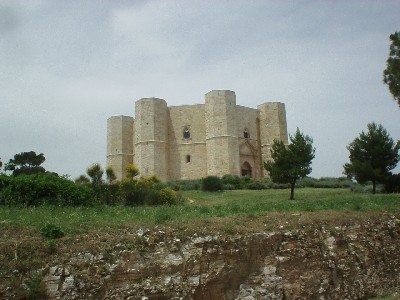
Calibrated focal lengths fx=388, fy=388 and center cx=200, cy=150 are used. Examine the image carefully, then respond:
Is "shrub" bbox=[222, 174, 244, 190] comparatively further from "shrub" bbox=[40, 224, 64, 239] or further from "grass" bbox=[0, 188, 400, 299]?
"shrub" bbox=[40, 224, 64, 239]

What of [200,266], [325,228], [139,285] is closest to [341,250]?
[325,228]

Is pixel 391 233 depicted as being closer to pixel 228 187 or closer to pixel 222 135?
pixel 228 187

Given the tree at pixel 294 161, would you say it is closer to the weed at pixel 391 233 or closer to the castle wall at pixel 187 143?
the weed at pixel 391 233

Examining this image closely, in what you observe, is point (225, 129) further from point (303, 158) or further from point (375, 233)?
point (375, 233)

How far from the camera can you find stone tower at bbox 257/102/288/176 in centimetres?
3578

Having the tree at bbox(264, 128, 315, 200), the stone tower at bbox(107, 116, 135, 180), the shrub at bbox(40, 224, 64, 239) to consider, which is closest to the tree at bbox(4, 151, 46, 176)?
the stone tower at bbox(107, 116, 135, 180)

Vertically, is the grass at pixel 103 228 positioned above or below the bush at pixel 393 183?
below

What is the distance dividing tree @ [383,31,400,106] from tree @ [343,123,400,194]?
4560mm

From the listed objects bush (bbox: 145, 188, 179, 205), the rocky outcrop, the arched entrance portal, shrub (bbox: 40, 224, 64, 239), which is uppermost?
the arched entrance portal

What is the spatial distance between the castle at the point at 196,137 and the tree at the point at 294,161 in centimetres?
1320

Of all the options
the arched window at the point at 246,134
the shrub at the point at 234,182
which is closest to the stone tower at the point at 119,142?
the arched window at the point at 246,134

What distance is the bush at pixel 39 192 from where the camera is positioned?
37.9ft

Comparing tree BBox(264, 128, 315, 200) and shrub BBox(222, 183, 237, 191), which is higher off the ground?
tree BBox(264, 128, 315, 200)

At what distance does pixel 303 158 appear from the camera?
61.5ft
